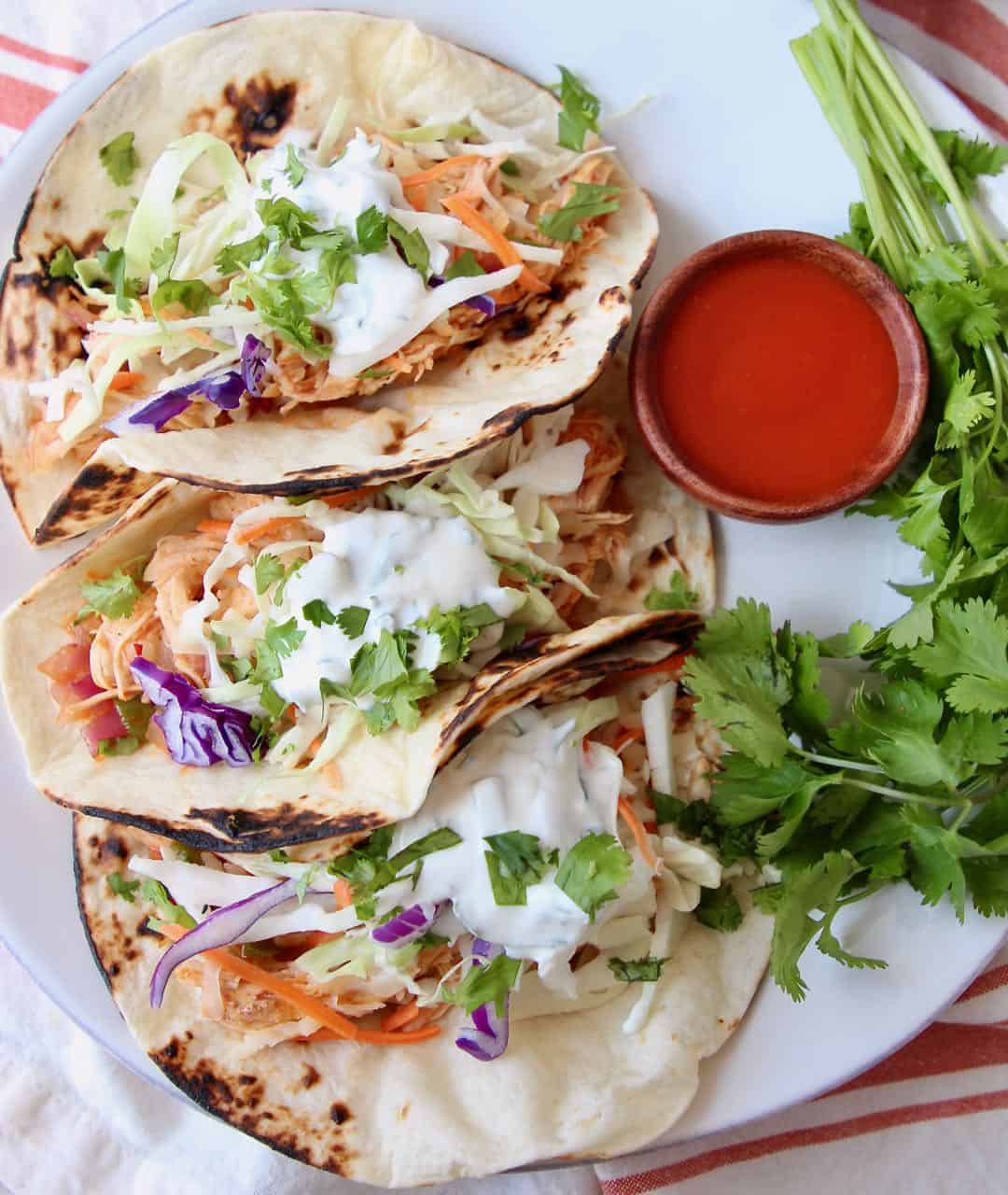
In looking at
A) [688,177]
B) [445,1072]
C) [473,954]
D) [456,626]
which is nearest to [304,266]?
[456,626]

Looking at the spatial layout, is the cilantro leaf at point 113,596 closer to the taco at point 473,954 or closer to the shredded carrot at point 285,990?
the taco at point 473,954

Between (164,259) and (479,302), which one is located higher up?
(164,259)

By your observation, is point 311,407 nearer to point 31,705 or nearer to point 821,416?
point 31,705

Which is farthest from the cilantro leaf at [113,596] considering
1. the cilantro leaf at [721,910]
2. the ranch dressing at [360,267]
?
the cilantro leaf at [721,910]

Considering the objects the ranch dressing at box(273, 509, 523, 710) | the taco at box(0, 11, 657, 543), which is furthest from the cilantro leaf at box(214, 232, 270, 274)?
the ranch dressing at box(273, 509, 523, 710)

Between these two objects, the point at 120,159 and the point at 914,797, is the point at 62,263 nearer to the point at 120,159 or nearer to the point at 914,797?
the point at 120,159

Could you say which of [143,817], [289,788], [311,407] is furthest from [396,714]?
[311,407]
